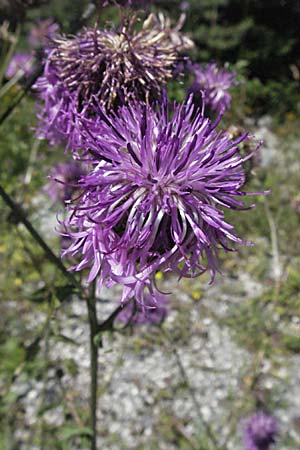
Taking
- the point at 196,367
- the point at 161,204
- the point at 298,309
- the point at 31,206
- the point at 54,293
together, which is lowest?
the point at 298,309

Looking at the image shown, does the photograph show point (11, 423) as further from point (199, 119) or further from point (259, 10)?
point (259, 10)

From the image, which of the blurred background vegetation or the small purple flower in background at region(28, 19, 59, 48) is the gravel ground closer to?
the blurred background vegetation

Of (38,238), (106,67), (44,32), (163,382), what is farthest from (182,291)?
(106,67)

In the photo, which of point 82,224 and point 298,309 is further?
point 298,309

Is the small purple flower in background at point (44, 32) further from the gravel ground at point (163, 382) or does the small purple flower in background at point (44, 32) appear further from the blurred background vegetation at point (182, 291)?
the gravel ground at point (163, 382)

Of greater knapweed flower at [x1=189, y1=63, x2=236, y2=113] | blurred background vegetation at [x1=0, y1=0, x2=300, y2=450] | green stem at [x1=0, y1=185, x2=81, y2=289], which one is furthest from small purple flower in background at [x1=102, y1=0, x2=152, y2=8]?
green stem at [x1=0, y1=185, x2=81, y2=289]

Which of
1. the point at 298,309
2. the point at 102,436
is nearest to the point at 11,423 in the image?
the point at 102,436

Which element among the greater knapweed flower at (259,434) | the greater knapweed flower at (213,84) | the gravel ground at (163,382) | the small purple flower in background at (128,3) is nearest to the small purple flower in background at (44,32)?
the small purple flower in background at (128,3)
